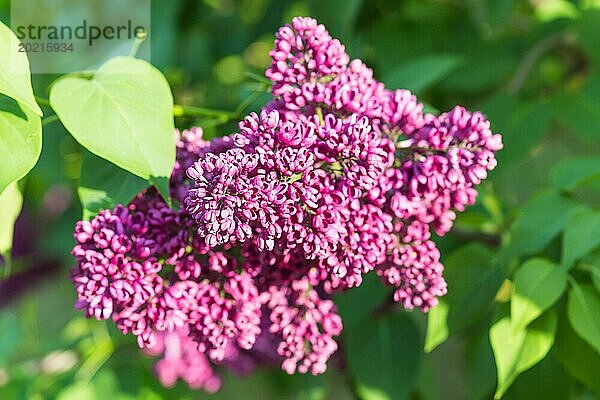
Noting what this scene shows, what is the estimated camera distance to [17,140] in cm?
79

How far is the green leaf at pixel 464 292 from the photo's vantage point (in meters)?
0.95

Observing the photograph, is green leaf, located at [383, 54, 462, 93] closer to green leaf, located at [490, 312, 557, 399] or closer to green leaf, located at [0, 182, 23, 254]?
green leaf, located at [490, 312, 557, 399]

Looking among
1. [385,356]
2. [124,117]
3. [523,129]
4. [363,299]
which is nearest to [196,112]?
[124,117]

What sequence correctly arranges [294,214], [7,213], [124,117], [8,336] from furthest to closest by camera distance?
1. [8,336]
2. [7,213]
3. [124,117]
4. [294,214]

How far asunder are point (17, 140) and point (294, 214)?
0.96 feet

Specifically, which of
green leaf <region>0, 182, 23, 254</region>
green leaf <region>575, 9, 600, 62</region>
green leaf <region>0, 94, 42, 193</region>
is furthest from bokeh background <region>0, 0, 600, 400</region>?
green leaf <region>0, 94, 42, 193</region>

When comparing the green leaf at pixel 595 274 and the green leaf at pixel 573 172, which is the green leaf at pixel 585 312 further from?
Answer: the green leaf at pixel 573 172

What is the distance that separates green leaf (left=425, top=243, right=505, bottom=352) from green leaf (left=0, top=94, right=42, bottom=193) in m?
0.47

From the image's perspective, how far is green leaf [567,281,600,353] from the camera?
886 millimetres

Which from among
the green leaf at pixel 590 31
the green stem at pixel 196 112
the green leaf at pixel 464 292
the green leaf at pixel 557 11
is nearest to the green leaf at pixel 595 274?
the green leaf at pixel 464 292

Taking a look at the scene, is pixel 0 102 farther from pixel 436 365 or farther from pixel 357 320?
pixel 436 365

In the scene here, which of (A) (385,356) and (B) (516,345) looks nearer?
(B) (516,345)

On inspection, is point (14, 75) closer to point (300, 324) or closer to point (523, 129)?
point (300, 324)

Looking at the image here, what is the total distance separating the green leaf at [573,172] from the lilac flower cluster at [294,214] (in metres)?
0.28
